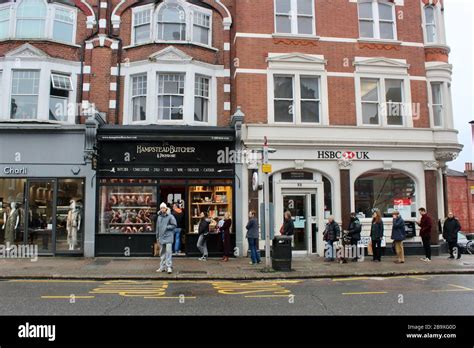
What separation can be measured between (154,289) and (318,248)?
27.5 ft

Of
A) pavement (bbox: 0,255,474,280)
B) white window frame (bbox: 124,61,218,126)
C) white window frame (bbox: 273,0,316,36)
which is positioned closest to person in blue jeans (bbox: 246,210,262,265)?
pavement (bbox: 0,255,474,280)

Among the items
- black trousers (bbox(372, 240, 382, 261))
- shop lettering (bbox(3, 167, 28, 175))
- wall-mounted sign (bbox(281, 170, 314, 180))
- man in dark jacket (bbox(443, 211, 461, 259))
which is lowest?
black trousers (bbox(372, 240, 382, 261))

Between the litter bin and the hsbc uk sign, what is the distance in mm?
5189

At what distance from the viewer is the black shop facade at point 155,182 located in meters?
16.3

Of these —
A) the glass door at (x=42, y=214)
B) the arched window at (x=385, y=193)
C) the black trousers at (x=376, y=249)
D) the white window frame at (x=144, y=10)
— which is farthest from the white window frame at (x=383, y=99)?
the glass door at (x=42, y=214)

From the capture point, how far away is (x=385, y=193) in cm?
1767

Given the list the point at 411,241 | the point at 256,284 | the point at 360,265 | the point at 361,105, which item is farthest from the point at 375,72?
the point at 256,284

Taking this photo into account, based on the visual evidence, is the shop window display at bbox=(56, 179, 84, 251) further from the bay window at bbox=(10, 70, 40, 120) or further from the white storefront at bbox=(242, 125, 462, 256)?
the white storefront at bbox=(242, 125, 462, 256)

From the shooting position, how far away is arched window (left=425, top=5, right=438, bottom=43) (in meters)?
19.1

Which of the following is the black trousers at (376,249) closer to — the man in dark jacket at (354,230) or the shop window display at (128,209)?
the man in dark jacket at (354,230)

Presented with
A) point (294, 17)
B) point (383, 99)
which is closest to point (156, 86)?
point (294, 17)

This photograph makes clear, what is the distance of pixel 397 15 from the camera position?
1861cm

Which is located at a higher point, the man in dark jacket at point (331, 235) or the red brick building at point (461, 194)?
the red brick building at point (461, 194)

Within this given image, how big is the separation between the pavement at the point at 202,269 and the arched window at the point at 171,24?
9056 mm
